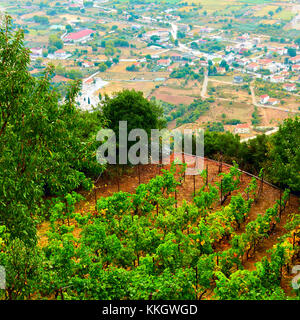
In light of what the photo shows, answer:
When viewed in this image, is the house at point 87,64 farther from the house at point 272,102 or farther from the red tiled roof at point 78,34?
the house at point 272,102

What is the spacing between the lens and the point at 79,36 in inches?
2719

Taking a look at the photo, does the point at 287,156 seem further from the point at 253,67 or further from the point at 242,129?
the point at 253,67

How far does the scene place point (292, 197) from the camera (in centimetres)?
991

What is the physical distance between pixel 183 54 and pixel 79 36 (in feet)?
59.0

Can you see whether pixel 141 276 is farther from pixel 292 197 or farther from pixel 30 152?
pixel 292 197

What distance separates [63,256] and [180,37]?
68.6 metres

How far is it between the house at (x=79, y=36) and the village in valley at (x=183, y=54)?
16 cm

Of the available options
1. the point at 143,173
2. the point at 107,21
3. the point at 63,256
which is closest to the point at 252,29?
the point at 107,21
